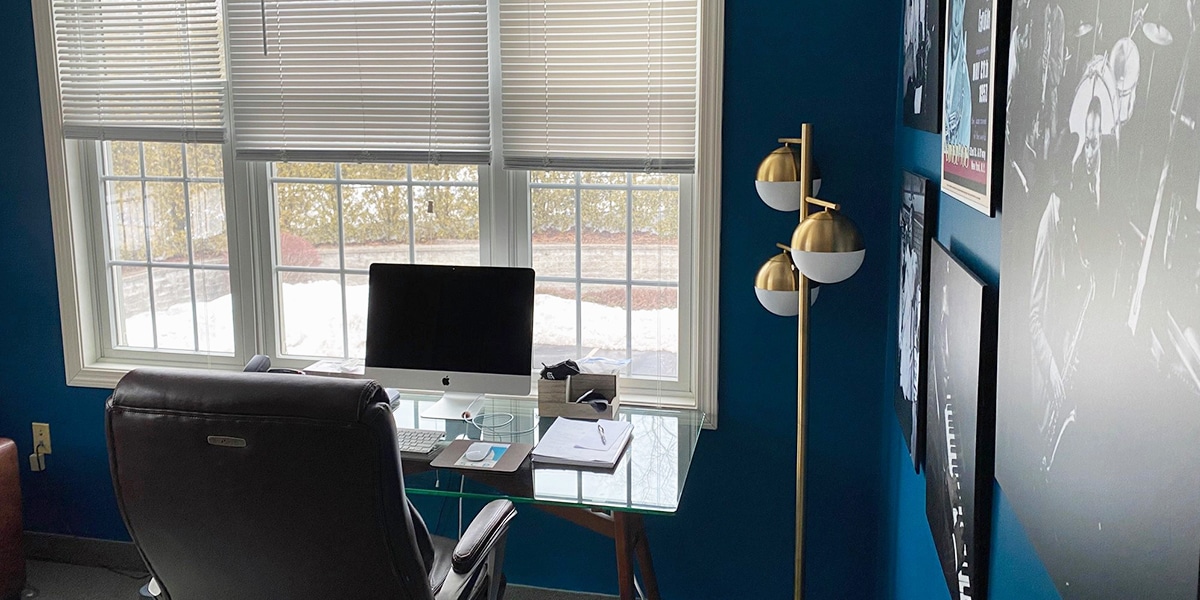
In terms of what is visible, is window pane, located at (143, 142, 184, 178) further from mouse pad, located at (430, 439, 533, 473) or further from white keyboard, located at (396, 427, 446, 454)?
mouse pad, located at (430, 439, 533, 473)

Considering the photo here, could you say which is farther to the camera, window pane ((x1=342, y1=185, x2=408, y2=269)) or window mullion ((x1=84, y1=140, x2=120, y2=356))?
window mullion ((x1=84, y1=140, x2=120, y2=356))

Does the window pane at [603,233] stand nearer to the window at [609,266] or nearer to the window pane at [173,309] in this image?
the window at [609,266]

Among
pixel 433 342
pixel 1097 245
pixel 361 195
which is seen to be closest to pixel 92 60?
pixel 361 195

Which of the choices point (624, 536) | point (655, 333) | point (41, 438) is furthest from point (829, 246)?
point (41, 438)

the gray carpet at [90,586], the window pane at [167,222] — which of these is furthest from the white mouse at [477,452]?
the window pane at [167,222]

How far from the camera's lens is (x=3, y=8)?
3.39 meters

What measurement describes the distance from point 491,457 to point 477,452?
0.14ft

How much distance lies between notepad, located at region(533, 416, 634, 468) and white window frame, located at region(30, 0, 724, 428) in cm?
37

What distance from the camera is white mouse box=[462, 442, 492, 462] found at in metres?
2.56

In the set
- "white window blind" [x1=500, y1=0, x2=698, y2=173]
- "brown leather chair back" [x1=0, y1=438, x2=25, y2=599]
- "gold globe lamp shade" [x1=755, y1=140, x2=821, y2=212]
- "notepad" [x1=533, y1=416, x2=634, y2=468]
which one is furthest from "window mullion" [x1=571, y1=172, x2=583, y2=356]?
"brown leather chair back" [x1=0, y1=438, x2=25, y2=599]

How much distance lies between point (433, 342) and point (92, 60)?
5.24ft

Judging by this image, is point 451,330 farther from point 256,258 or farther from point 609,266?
point 256,258

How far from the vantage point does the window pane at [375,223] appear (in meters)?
3.31

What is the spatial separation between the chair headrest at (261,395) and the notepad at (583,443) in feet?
2.72
